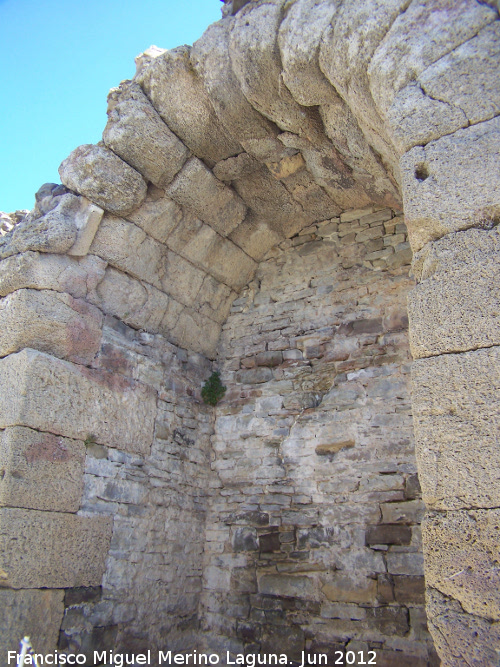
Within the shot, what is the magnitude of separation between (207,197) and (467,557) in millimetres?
3463

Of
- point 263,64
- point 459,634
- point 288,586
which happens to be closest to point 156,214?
point 263,64

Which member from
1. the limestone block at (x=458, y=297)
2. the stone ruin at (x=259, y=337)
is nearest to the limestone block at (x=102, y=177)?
the stone ruin at (x=259, y=337)

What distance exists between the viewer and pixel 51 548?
132 inches

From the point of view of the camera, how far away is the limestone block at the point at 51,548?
317 centimetres

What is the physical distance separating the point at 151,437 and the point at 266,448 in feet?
3.20

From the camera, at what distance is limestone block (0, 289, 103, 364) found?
3707 mm

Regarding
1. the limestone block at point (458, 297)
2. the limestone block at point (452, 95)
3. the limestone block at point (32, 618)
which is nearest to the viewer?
the limestone block at point (458, 297)

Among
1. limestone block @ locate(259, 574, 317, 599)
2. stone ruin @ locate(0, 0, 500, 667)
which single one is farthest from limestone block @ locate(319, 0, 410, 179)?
limestone block @ locate(259, 574, 317, 599)

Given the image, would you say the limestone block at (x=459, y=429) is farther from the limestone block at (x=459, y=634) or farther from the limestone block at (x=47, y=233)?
the limestone block at (x=47, y=233)

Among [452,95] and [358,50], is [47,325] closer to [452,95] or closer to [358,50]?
[358,50]

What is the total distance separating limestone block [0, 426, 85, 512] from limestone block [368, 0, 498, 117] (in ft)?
9.55

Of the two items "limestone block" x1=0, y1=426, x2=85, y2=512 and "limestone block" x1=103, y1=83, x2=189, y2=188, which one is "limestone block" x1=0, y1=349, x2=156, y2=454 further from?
"limestone block" x1=103, y1=83, x2=189, y2=188

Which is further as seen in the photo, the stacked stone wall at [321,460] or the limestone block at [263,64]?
the stacked stone wall at [321,460]

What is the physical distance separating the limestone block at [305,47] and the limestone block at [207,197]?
1186 millimetres
